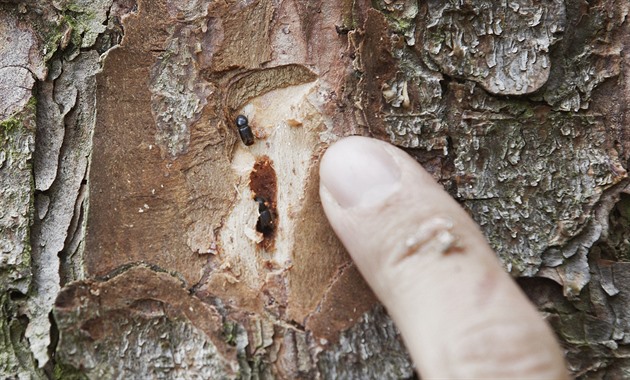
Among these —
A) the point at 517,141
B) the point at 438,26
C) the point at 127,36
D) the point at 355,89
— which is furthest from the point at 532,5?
the point at 127,36

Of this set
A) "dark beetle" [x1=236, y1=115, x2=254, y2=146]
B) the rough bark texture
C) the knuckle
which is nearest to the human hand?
the knuckle

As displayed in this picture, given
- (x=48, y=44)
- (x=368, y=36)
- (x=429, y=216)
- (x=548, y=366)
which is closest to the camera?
(x=548, y=366)

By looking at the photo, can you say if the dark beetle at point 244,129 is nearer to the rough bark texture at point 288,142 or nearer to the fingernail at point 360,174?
the rough bark texture at point 288,142

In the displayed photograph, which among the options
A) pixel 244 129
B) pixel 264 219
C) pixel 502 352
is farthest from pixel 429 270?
pixel 244 129

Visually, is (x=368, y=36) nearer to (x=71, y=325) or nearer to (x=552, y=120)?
(x=552, y=120)

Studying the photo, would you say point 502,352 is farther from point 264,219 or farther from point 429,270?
point 264,219

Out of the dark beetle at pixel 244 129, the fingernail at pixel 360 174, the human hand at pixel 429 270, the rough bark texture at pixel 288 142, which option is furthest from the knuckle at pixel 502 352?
the dark beetle at pixel 244 129
